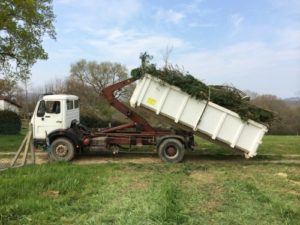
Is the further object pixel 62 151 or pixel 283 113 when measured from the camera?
pixel 283 113

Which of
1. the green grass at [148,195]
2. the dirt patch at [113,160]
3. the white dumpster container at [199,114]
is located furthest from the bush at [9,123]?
the green grass at [148,195]

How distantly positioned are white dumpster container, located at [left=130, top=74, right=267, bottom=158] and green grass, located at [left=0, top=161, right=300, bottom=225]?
1.16 metres

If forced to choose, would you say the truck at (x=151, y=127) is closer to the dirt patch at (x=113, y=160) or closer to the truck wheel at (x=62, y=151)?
the truck wheel at (x=62, y=151)

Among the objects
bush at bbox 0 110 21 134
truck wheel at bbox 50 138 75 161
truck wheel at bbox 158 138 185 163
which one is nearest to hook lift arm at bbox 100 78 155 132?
truck wheel at bbox 158 138 185 163

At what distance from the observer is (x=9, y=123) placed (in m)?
39.2

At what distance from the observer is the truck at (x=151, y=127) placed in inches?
672

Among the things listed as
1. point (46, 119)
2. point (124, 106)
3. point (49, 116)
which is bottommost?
point (46, 119)

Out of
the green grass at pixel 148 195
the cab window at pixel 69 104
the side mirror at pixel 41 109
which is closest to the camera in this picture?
the green grass at pixel 148 195

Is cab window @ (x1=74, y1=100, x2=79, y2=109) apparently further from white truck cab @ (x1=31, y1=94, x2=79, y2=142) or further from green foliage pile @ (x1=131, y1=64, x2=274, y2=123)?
green foliage pile @ (x1=131, y1=64, x2=274, y2=123)

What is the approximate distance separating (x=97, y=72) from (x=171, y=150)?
59810 millimetres

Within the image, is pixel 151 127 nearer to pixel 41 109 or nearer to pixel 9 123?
pixel 41 109

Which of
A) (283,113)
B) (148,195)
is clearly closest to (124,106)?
(148,195)

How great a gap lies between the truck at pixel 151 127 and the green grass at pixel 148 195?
1.43 meters

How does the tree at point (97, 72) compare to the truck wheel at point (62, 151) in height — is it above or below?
above
